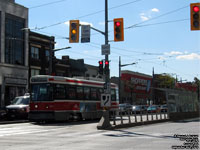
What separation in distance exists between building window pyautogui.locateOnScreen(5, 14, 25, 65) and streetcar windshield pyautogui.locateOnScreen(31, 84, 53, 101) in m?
15.9

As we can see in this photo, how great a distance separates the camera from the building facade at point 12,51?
3859 centimetres

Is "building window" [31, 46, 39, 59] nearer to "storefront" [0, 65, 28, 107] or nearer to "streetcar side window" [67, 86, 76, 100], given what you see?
"storefront" [0, 65, 28, 107]

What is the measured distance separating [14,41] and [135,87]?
38.7m

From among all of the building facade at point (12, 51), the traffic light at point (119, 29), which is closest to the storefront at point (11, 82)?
the building facade at point (12, 51)

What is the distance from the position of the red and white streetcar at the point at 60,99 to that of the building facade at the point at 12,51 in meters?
14.2

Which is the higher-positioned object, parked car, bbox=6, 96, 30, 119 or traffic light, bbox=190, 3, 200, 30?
traffic light, bbox=190, 3, 200, 30

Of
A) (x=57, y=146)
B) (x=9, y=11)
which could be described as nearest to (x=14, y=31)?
(x=9, y=11)

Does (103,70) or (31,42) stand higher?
(31,42)

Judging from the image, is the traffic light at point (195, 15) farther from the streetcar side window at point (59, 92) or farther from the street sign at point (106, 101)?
the streetcar side window at point (59, 92)

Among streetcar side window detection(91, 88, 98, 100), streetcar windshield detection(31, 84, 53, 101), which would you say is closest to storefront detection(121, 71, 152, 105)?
streetcar side window detection(91, 88, 98, 100)

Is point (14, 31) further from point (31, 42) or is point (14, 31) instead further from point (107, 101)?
point (107, 101)

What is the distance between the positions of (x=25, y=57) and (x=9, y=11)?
236 inches

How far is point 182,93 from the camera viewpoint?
32.9 meters

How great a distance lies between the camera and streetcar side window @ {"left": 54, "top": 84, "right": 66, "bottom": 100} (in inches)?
953
